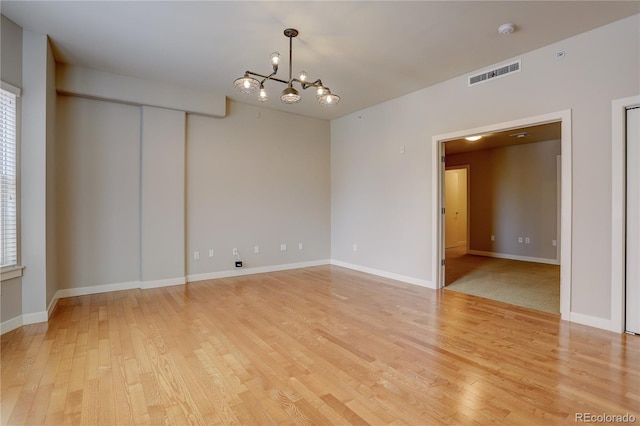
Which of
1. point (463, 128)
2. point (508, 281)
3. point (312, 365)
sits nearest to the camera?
point (312, 365)

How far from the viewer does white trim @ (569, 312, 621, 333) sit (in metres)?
3.03

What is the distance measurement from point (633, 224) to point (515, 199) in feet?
16.0

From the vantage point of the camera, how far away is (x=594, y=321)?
10.3 ft

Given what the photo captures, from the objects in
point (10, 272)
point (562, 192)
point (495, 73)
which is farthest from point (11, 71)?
point (562, 192)

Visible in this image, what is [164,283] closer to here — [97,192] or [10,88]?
[97,192]

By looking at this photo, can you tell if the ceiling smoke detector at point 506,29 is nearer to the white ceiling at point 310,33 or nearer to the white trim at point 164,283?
the white ceiling at point 310,33

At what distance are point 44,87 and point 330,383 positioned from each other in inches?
162

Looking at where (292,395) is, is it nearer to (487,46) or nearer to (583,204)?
(583,204)

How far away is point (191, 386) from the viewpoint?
2.14 metres

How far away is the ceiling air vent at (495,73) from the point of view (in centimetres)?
372

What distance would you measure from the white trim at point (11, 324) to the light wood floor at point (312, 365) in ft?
0.20

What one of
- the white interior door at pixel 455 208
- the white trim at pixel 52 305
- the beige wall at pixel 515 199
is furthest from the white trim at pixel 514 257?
the white trim at pixel 52 305

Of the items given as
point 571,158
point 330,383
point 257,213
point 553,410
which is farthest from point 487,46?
point 257,213

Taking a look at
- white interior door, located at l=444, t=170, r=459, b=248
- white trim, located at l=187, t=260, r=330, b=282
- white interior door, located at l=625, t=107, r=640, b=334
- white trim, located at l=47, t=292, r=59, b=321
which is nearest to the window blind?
white trim, located at l=47, t=292, r=59, b=321
